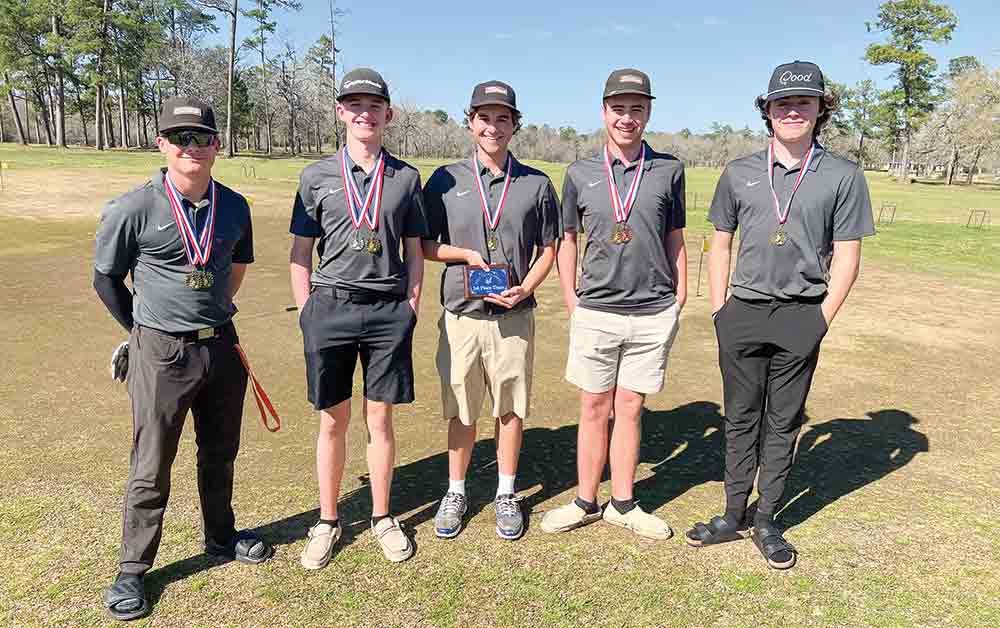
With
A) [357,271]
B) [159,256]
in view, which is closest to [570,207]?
[357,271]

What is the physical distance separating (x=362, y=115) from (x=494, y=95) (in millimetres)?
725

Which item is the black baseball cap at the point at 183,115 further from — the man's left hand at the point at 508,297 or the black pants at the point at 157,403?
the man's left hand at the point at 508,297

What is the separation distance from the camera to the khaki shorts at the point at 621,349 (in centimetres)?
372

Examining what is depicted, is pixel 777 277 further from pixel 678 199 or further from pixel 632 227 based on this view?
pixel 632 227

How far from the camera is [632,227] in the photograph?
359 centimetres

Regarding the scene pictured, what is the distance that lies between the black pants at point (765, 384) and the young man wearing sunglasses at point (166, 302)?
8.91 ft

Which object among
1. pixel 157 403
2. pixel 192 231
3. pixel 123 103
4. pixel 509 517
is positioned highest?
pixel 123 103

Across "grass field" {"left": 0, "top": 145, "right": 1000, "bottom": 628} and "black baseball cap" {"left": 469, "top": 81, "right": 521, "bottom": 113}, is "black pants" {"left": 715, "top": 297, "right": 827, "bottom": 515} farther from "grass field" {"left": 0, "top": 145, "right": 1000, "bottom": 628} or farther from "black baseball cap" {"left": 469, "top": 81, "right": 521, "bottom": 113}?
"black baseball cap" {"left": 469, "top": 81, "right": 521, "bottom": 113}

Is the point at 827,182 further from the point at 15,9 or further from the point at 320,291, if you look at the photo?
the point at 15,9

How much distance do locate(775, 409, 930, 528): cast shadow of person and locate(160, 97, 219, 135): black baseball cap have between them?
3.88 metres

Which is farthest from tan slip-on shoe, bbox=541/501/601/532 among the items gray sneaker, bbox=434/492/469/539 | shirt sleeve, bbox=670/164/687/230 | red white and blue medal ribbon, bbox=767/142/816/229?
red white and blue medal ribbon, bbox=767/142/816/229

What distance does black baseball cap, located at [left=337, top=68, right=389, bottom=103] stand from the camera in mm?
3186

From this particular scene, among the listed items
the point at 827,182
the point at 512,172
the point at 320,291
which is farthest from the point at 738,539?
the point at 320,291

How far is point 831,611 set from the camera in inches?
122
